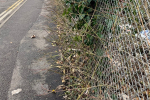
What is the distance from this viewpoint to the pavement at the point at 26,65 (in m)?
2.82

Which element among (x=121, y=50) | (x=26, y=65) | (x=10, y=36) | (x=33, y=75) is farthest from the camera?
(x=10, y=36)

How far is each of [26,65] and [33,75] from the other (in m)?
0.49

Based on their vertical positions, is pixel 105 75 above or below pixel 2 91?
above

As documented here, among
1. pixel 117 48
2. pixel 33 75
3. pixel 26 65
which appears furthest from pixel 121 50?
pixel 26 65

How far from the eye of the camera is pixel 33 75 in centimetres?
327

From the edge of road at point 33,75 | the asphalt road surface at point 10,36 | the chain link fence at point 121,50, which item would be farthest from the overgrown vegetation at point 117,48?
the asphalt road surface at point 10,36

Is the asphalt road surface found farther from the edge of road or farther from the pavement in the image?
the edge of road

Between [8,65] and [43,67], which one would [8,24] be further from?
[43,67]

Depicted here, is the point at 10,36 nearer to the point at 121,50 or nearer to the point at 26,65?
the point at 26,65

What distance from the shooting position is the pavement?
2.82 m

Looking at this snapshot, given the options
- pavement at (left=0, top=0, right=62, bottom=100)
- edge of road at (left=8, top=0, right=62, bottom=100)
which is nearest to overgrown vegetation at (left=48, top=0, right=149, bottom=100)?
edge of road at (left=8, top=0, right=62, bottom=100)

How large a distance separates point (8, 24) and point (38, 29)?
1.59m

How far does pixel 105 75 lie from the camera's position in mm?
2059


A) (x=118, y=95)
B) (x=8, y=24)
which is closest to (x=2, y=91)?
(x=118, y=95)
